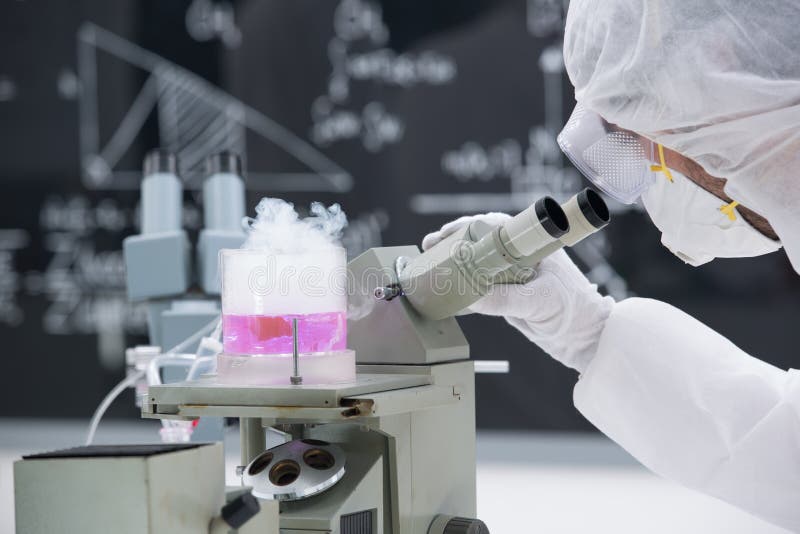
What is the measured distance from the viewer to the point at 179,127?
2.68m

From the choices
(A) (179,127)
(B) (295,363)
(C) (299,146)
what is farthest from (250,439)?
(A) (179,127)

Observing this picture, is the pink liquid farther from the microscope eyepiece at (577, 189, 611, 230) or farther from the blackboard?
the blackboard

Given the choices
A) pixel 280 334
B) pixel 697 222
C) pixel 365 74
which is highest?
pixel 365 74

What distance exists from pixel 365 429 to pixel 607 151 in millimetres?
427

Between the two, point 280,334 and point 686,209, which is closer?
point 280,334

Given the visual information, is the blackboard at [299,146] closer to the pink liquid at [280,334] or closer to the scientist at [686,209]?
the scientist at [686,209]

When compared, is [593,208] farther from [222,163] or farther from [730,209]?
[222,163]

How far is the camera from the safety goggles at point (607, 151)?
1.02m

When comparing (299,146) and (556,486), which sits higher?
(299,146)

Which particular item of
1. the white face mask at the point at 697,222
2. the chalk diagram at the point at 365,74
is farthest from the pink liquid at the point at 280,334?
the chalk diagram at the point at 365,74

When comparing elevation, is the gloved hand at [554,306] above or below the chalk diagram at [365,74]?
below

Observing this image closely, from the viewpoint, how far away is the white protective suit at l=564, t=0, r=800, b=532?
881 millimetres

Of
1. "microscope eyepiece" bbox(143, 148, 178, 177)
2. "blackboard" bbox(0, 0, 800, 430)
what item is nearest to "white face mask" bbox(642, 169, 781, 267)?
"microscope eyepiece" bbox(143, 148, 178, 177)

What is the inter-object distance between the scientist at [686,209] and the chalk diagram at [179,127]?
1541 millimetres
